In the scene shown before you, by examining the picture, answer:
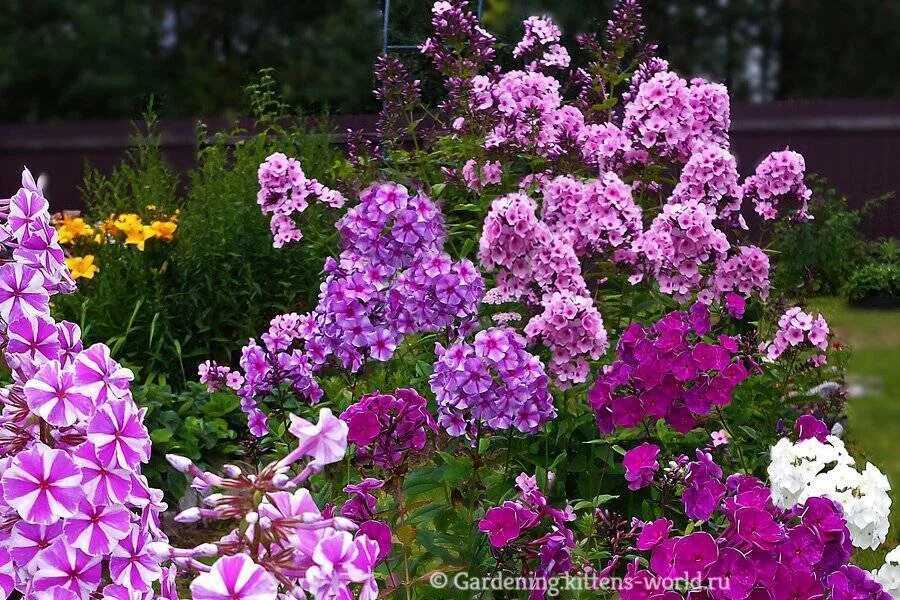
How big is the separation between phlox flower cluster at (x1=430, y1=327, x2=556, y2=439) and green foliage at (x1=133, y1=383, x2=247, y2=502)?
1536mm

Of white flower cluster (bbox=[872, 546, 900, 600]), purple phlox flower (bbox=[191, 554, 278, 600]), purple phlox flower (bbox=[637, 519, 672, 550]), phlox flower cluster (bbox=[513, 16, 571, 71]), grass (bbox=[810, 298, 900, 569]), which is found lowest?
grass (bbox=[810, 298, 900, 569])

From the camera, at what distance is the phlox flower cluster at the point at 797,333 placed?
3.27 metres

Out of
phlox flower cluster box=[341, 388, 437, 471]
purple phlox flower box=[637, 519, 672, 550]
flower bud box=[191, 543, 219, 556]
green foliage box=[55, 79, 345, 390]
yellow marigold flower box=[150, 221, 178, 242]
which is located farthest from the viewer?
yellow marigold flower box=[150, 221, 178, 242]

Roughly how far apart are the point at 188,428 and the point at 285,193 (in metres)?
0.94

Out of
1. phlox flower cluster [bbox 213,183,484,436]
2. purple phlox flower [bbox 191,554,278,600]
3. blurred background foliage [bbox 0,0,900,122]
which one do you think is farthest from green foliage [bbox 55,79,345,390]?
blurred background foliage [bbox 0,0,900,122]

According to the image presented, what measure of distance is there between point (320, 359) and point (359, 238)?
0.34 m

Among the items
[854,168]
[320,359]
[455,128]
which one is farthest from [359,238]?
[854,168]

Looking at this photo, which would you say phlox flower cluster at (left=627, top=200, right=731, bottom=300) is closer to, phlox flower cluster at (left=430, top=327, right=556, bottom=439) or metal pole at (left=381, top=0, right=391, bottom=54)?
phlox flower cluster at (left=430, top=327, right=556, bottom=439)

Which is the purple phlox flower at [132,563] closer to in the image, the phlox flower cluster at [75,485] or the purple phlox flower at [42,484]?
the phlox flower cluster at [75,485]

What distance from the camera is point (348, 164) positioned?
194 inches

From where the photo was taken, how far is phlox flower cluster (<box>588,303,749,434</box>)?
7.54 ft

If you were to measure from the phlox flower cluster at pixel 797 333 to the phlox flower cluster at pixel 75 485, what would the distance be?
2.33 meters

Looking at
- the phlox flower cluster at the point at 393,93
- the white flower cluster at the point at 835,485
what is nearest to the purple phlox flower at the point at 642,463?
the white flower cluster at the point at 835,485

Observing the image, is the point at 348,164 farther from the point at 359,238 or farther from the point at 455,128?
the point at 359,238
